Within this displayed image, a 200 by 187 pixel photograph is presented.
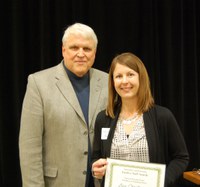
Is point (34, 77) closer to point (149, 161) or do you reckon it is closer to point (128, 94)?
point (128, 94)

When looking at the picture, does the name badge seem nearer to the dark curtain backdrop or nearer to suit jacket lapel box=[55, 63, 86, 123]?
suit jacket lapel box=[55, 63, 86, 123]

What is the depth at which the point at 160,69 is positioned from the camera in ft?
10.7

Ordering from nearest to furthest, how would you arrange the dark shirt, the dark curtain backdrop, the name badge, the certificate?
the certificate
the name badge
the dark shirt
the dark curtain backdrop

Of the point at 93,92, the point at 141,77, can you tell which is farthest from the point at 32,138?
the point at 141,77

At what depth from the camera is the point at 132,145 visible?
1.66 metres

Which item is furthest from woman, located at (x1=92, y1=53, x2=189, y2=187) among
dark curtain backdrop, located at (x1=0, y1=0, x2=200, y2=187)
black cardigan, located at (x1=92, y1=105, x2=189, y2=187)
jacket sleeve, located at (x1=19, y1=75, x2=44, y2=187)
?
dark curtain backdrop, located at (x1=0, y1=0, x2=200, y2=187)

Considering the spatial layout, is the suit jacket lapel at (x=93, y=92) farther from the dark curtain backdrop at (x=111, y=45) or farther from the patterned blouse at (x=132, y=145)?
the dark curtain backdrop at (x=111, y=45)

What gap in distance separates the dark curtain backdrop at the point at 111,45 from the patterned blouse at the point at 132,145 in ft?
4.66

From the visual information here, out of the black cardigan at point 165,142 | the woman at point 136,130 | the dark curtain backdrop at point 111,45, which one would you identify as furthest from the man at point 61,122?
the dark curtain backdrop at point 111,45

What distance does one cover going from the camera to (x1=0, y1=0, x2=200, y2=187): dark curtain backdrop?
9.42 ft

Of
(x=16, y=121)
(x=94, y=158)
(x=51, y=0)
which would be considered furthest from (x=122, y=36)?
(x=94, y=158)

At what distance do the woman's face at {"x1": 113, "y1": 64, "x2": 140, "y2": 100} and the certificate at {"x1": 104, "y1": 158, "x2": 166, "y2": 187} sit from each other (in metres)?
0.40

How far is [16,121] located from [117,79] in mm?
1544

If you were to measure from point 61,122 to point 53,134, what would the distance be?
10cm
